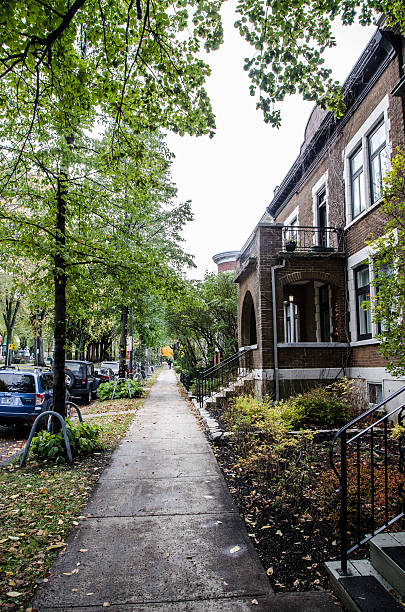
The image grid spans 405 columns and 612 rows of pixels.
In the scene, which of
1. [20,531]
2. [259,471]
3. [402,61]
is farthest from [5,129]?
[402,61]

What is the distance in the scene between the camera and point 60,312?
830cm

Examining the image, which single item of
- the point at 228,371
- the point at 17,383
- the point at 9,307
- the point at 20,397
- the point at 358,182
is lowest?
the point at 20,397

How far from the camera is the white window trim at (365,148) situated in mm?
10492

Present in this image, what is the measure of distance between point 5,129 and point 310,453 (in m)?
7.59

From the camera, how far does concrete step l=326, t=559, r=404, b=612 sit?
2854 mm

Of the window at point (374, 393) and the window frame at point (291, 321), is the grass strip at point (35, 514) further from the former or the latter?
the window frame at point (291, 321)

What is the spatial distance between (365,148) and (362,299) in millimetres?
4184

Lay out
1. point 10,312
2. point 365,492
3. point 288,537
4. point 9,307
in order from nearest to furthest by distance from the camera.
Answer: point 288,537 → point 365,492 → point 9,307 → point 10,312

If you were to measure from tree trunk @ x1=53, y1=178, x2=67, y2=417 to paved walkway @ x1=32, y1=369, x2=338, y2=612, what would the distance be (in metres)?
1.95

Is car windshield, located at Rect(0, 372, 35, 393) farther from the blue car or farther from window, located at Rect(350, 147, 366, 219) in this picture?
window, located at Rect(350, 147, 366, 219)

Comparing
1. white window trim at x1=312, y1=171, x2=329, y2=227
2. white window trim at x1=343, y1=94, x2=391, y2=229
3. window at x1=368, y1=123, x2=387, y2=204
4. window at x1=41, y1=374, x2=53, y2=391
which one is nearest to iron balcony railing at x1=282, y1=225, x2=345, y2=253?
→ white window trim at x1=343, y1=94, x2=391, y2=229

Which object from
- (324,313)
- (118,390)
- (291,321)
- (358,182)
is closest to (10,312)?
(118,390)

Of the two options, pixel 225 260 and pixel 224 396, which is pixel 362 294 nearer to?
pixel 224 396

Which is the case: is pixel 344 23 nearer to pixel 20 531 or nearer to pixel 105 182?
pixel 105 182
